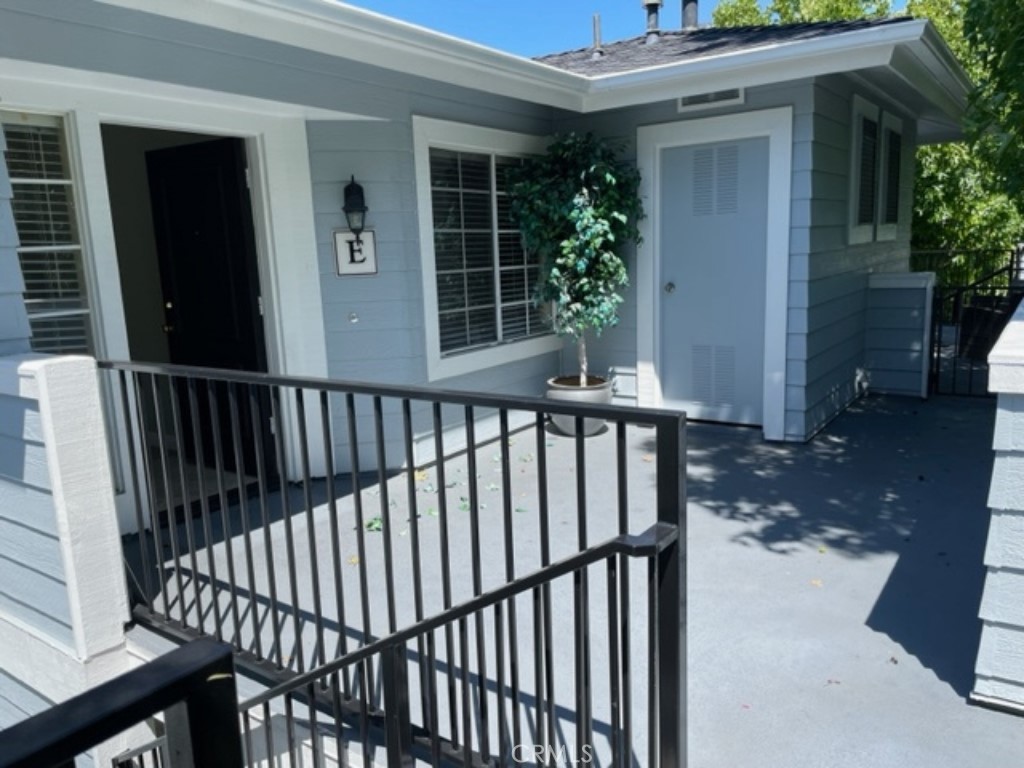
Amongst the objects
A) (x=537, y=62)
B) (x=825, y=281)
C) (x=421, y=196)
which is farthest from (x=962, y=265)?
(x=421, y=196)

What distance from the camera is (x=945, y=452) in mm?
4637

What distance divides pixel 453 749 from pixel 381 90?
3457mm

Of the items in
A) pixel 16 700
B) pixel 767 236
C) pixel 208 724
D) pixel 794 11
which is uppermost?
pixel 794 11

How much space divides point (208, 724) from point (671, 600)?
950 millimetres

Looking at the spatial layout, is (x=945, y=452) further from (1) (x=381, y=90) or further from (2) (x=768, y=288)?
(1) (x=381, y=90)

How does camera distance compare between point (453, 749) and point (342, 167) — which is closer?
point (453, 749)

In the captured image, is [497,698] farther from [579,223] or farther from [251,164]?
[579,223]

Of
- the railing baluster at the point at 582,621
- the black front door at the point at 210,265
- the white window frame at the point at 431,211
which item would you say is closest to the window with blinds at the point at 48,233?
the black front door at the point at 210,265

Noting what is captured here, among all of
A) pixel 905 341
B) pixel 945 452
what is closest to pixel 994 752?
pixel 945 452

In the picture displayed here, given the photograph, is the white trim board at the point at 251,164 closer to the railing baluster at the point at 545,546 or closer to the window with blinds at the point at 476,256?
the window with blinds at the point at 476,256

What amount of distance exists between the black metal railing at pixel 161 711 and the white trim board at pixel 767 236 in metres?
4.68

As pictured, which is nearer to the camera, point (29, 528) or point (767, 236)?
point (29, 528)

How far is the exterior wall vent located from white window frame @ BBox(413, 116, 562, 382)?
1.15m

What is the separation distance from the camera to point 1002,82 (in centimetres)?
404
